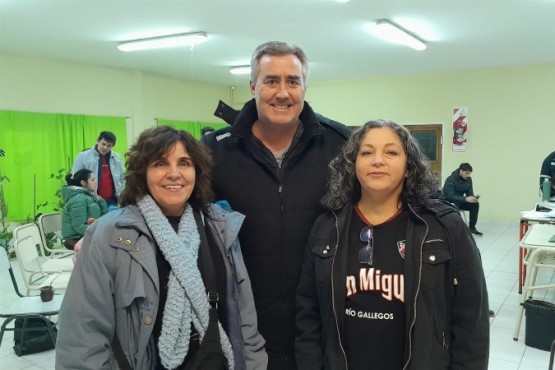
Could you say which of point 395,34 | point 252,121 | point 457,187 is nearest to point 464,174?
point 457,187

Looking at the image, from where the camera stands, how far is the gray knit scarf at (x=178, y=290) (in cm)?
135

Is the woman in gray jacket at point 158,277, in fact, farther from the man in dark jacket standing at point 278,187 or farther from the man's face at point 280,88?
the man's face at point 280,88

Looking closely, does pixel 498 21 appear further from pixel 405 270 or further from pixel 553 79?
pixel 405 270

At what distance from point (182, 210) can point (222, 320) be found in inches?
15.8

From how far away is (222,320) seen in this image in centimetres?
150

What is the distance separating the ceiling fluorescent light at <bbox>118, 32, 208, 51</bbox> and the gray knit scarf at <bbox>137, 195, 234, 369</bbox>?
4.75 metres

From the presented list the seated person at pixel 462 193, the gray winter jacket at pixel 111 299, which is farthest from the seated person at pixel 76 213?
the seated person at pixel 462 193

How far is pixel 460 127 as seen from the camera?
8.77 meters

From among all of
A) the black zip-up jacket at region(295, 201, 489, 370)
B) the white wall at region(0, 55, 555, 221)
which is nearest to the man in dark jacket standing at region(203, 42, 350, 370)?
the black zip-up jacket at region(295, 201, 489, 370)

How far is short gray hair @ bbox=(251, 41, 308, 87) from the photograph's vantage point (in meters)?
1.60

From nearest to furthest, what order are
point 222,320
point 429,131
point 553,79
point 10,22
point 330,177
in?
1. point 222,320
2. point 330,177
3. point 10,22
4. point 553,79
5. point 429,131

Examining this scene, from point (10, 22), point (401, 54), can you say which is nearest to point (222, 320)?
point (10, 22)

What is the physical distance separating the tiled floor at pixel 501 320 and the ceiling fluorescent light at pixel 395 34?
123 inches

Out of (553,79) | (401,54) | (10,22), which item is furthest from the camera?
(553,79)
